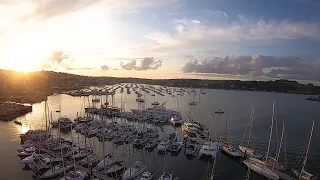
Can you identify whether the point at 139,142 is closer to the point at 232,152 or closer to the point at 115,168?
the point at 115,168

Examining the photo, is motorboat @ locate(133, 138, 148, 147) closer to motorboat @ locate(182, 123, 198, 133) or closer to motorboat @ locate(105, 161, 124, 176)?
motorboat @ locate(105, 161, 124, 176)

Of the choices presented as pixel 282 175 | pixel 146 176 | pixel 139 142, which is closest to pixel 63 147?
pixel 139 142

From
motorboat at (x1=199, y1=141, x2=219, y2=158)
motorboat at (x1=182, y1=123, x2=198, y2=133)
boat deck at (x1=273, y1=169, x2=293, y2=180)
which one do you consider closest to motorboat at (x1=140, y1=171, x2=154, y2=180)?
Result: motorboat at (x1=199, y1=141, x2=219, y2=158)

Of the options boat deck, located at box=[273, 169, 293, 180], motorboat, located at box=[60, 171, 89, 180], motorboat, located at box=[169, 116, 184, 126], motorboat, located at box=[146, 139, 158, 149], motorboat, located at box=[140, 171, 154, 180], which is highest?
motorboat, located at box=[169, 116, 184, 126]

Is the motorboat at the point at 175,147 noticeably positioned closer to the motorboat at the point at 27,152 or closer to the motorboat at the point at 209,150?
the motorboat at the point at 209,150

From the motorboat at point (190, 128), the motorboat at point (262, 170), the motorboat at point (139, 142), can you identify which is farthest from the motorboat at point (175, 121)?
the motorboat at point (262, 170)

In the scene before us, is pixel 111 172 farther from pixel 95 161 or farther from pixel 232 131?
pixel 232 131

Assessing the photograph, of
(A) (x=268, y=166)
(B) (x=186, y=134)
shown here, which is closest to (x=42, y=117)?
(B) (x=186, y=134)
